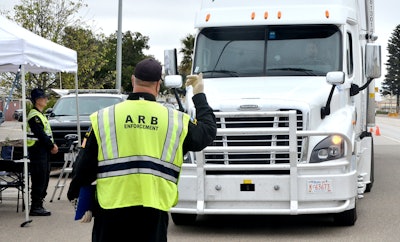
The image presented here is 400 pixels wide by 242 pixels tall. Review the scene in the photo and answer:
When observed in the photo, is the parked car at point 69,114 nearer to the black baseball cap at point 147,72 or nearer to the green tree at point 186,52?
the black baseball cap at point 147,72

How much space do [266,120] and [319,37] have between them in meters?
1.83

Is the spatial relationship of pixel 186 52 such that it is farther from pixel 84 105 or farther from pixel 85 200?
pixel 85 200

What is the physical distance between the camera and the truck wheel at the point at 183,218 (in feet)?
35.3

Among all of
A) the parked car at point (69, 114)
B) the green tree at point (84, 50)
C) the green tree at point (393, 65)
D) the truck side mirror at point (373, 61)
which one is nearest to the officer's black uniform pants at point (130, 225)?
the truck side mirror at point (373, 61)

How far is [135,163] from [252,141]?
199 inches

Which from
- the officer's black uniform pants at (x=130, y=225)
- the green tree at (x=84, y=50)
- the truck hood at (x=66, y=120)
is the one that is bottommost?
the officer's black uniform pants at (x=130, y=225)

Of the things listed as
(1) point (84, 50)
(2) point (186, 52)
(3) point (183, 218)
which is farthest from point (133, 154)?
(2) point (186, 52)

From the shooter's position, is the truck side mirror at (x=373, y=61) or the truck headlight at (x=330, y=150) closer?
the truck headlight at (x=330, y=150)

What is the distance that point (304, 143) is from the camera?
396 inches

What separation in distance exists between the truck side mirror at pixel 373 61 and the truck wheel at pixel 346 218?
1.94 meters

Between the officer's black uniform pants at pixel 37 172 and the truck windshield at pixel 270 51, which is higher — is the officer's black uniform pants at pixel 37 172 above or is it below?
below

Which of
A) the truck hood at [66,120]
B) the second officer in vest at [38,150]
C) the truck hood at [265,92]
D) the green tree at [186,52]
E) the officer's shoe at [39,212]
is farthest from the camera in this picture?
the green tree at [186,52]

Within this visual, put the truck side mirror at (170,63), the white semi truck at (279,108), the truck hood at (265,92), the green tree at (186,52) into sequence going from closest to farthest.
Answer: the white semi truck at (279,108)
the truck hood at (265,92)
the truck side mirror at (170,63)
the green tree at (186,52)

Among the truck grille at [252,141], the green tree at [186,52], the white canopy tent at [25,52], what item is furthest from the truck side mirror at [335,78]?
the green tree at [186,52]
